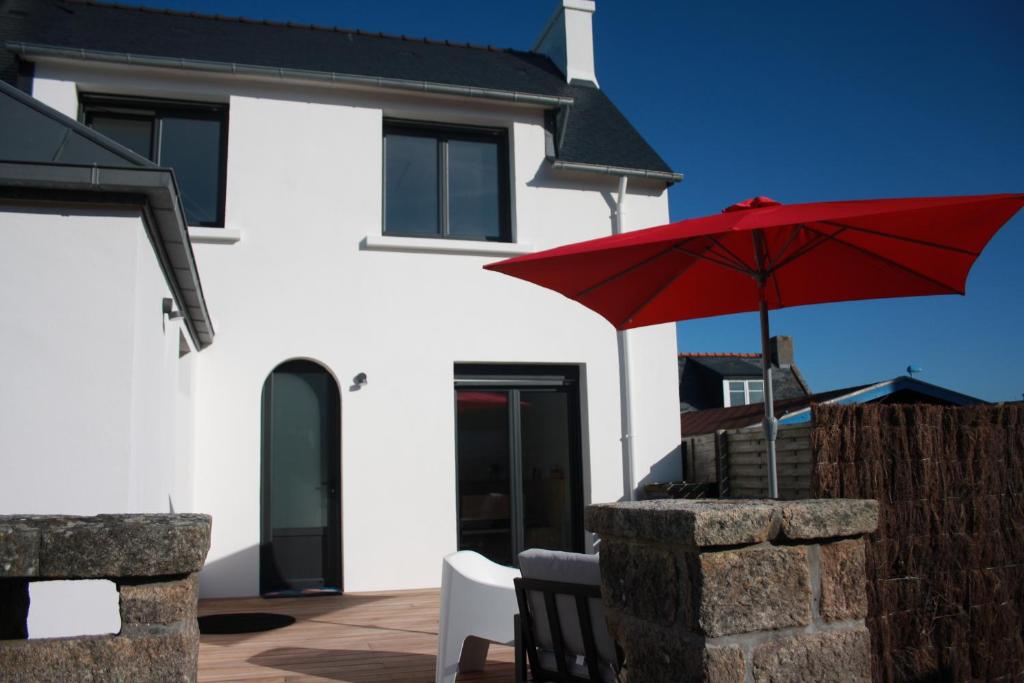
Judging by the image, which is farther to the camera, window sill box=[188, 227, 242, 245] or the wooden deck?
window sill box=[188, 227, 242, 245]

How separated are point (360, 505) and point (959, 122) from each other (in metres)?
12.5

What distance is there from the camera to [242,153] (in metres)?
8.97

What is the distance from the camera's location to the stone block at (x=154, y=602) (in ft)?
6.35

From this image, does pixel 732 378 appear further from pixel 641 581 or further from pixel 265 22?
pixel 641 581

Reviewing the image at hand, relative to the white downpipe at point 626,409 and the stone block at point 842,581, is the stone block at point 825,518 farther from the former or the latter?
the white downpipe at point 626,409

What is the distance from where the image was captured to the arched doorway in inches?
338

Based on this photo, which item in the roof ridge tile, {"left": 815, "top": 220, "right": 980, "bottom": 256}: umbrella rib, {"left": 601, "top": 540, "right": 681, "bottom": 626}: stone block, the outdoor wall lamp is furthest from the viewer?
the roof ridge tile

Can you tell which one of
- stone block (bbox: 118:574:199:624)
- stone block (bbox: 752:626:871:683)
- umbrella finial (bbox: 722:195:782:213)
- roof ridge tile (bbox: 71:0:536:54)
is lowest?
stone block (bbox: 752:626:871:683)

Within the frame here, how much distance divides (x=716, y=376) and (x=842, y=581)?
24.8m

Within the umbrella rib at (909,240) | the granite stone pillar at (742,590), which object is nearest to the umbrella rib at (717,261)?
the umbrella rib at (909,240)

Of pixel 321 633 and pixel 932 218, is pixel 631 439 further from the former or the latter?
pixel 932 218

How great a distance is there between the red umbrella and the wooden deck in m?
2.41

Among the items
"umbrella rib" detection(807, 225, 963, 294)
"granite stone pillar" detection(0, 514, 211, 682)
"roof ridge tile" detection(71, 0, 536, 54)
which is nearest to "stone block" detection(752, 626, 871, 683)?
"granite stone pillar" detection(0, 514, 211, 682)

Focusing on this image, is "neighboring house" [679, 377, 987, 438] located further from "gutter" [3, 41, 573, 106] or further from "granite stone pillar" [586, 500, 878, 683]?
"granite stone pillar" [586, 500, 878, 683]
